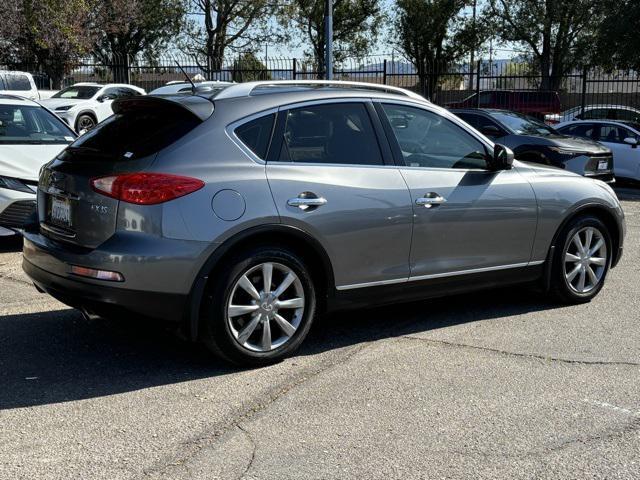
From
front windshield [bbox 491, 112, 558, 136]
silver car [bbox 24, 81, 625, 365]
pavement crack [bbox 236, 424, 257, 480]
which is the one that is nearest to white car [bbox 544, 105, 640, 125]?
front windshield [bbox 491, 112, 558, 136]

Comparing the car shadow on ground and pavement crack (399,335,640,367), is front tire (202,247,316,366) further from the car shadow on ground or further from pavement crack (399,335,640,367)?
pavement crack (399,335,640,367)

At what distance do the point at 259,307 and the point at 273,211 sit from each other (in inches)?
22.9

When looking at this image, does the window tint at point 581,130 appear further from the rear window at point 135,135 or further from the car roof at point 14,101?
the rear window at point 135,135

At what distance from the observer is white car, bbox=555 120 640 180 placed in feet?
52.5

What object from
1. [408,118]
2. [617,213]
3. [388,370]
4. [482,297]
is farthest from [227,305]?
[617,213]

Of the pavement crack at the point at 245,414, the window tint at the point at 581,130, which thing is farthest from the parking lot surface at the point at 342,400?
the window tint at the point at 581,130

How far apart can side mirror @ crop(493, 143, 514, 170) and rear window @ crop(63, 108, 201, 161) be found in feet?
7.39

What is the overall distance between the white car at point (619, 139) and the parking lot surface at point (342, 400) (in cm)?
1083

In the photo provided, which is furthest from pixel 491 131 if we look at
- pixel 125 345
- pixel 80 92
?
pixel 80 92

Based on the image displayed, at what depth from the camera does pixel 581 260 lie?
6.33 metres

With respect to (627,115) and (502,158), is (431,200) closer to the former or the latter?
(502,158)

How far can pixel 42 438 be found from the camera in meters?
3.77

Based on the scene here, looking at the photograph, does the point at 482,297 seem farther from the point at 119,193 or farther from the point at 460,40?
the point at 460,40

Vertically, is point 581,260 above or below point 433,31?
below
